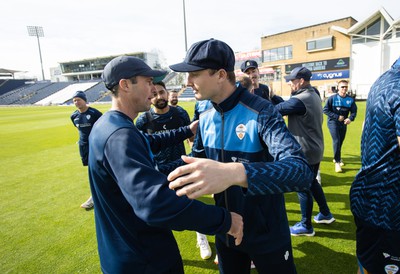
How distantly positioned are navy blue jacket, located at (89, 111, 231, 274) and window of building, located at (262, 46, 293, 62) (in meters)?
42.7

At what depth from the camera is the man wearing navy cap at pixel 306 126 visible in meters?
3.98

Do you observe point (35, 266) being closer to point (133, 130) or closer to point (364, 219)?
point (133, 130)

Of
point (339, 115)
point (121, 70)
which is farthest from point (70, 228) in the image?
point (339, 115)

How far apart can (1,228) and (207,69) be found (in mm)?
5420

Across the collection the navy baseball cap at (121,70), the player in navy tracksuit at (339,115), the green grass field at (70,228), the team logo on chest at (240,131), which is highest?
the navy baseball cap at (121,70)

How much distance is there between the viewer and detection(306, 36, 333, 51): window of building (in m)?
35.2

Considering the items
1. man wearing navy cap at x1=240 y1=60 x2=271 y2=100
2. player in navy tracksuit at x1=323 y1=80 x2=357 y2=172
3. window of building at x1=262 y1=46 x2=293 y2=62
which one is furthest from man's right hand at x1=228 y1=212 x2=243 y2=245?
window of building at x1=262 y1=46 x2=293 y2=62

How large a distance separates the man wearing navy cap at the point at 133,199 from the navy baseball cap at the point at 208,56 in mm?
383

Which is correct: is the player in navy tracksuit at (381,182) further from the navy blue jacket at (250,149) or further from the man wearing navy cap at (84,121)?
the man wearing navy cap at (84,121)

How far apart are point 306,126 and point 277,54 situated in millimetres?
41264

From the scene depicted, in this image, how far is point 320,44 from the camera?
36375 millimetres

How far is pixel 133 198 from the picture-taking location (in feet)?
4.66

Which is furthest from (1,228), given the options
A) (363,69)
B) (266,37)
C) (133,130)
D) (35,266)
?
(266,37)

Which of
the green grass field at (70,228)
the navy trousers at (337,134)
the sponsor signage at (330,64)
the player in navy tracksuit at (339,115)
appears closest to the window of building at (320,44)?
the sponsor signage at (330,64)
